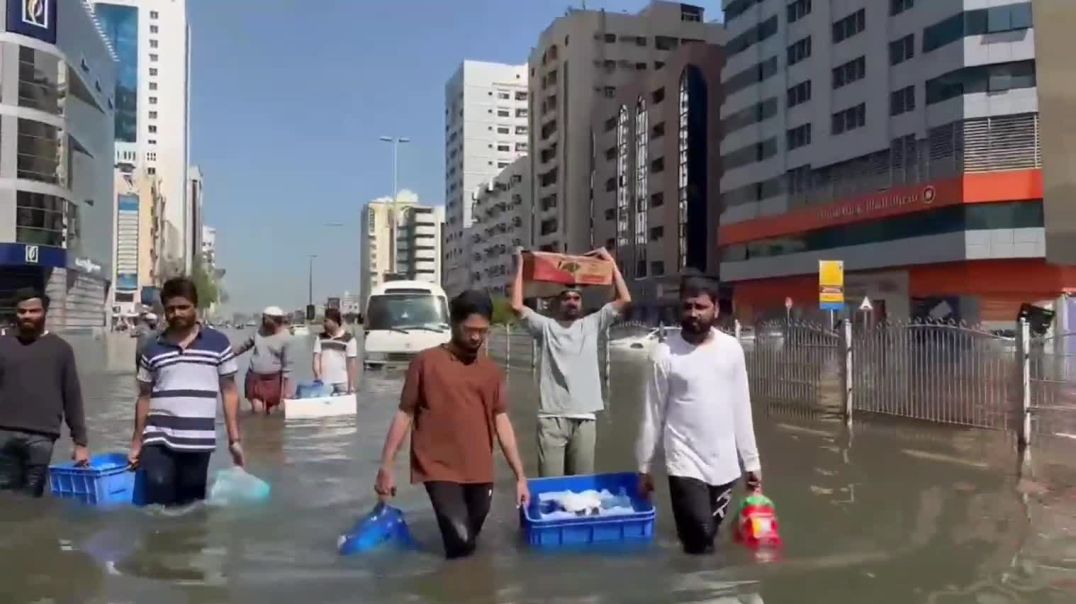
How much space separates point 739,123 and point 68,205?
40.0 m

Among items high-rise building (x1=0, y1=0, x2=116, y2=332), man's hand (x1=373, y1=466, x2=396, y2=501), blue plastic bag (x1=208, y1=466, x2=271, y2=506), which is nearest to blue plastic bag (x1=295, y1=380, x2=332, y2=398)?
blue plastic bag (x1=208, y1=466, x2=271, y2=506)

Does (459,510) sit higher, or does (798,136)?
(798,136)

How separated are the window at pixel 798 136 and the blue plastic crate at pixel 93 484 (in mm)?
54214

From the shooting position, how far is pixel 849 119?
53.8 meters

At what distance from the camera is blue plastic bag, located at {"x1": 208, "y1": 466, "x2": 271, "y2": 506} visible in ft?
25.0

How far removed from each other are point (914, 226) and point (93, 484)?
45.3 m

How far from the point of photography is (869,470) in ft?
32.1

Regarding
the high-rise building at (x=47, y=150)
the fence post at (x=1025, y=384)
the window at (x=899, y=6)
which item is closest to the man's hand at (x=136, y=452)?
the fence post at (x=1025, y=384)

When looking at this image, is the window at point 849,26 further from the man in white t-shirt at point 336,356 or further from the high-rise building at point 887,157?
the man in white t-shirt at point 336,356

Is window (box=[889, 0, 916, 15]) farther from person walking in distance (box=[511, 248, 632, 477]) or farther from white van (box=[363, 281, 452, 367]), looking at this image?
person walking in distance (box=[511, 248, 632, 477])

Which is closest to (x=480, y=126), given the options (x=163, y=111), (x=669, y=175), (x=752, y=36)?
(x=163, y=111)

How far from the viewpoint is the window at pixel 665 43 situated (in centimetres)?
9550

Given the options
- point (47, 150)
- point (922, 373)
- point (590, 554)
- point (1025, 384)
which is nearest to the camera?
point (590, 554)

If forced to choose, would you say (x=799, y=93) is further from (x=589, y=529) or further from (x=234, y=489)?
(x=589, y=529)
